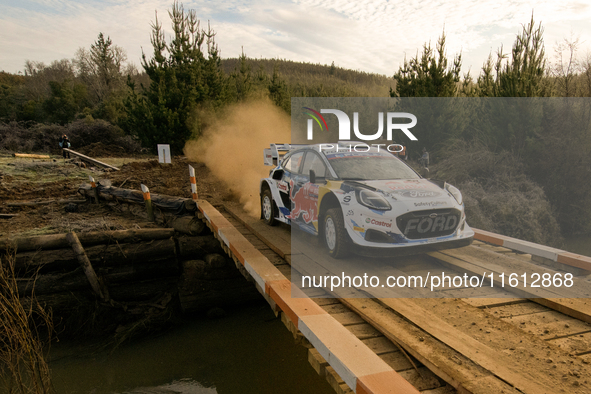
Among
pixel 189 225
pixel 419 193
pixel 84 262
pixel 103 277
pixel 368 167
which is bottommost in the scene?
pixel 103 277

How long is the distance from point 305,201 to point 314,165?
0.65m

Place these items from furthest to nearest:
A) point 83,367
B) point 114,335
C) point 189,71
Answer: point 189,71, point 114,335, point 83,367

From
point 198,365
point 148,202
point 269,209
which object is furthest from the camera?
point 148,202

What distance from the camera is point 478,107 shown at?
18172 millimetres

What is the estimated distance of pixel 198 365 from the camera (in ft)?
23.9

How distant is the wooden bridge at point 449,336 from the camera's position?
267cm

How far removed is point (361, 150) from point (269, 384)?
4.37 m

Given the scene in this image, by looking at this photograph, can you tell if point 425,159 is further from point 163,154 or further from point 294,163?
point 294,163

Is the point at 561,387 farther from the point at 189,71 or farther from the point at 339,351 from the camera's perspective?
the point at 189,71

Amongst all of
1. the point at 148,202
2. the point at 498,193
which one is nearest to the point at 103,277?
the point at 148,202

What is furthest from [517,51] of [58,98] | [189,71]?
[58,98]

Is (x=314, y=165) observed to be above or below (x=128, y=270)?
above

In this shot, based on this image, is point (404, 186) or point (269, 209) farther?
point (269, 209)

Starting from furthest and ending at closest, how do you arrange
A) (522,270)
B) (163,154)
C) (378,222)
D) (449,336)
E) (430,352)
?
(163,154) < (522,270) < (378,222) < (449,336) < (430,352)
